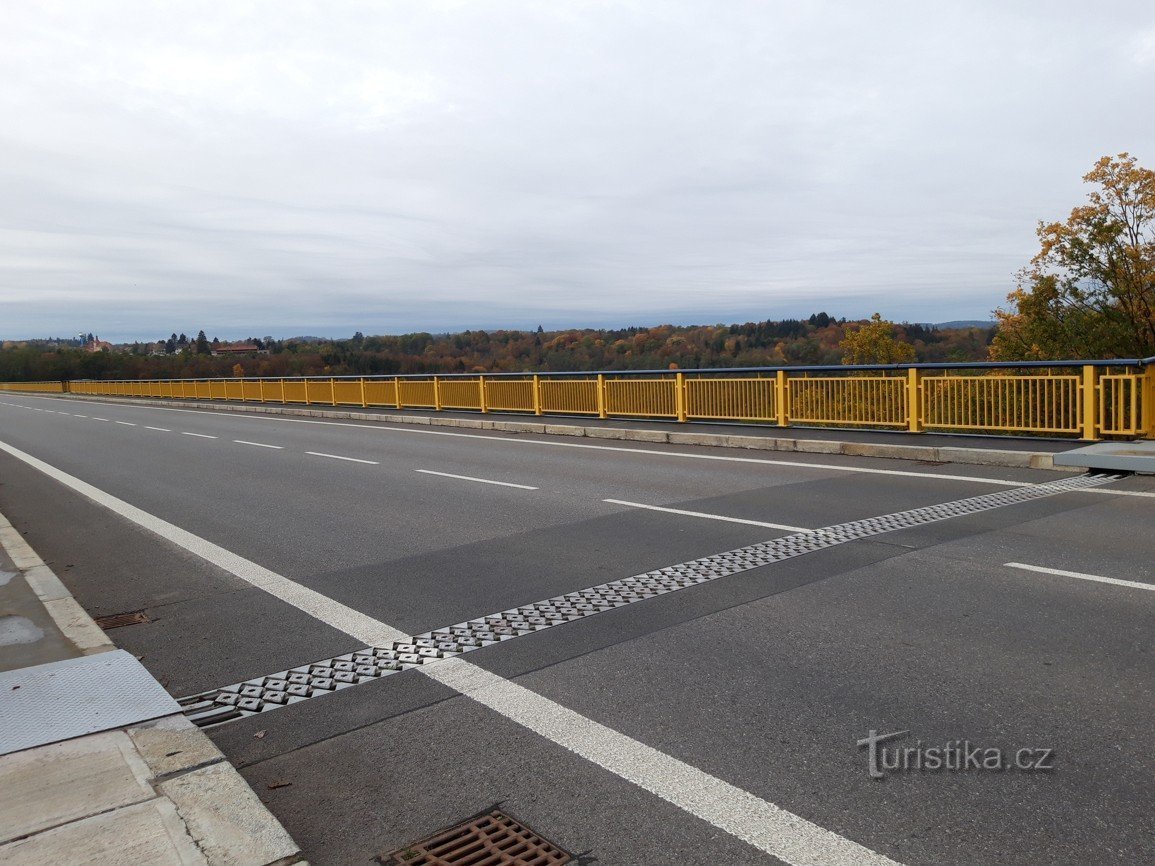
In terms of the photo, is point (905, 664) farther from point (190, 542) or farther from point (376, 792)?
point (190, 542)

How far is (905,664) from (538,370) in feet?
59.1

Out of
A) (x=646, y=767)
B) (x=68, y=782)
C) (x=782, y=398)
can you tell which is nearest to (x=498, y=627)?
(x=646, y=767)

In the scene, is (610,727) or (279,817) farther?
(610,727)

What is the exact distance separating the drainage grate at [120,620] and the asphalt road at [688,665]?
0.18m

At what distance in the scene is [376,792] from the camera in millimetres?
3664

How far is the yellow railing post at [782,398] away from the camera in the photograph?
16.4 m

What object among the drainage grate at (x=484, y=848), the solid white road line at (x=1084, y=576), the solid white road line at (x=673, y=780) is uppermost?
the solid white road line at (x=1084, y=576)

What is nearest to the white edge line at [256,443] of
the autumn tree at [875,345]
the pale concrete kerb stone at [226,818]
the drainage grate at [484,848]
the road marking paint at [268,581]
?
the road marking paint at [268,581]

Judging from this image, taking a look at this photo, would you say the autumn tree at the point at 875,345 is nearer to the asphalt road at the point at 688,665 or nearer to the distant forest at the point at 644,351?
the distant forest at the point at 644,351

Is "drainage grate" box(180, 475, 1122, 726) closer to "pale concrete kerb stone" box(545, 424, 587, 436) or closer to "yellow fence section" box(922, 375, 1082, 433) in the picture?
"yellow fence section" box(922, 375, 1082, 433)

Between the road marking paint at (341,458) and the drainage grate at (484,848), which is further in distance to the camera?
the road marking paint at (341,458)

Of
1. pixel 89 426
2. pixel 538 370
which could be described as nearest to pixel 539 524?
pixel 538 370

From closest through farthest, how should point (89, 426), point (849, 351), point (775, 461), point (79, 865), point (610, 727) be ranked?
point (79, 865) → point (610, 727) → point (775, 461) → point (89, 426) → point (849, 351)

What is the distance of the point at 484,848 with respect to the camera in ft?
10.5
